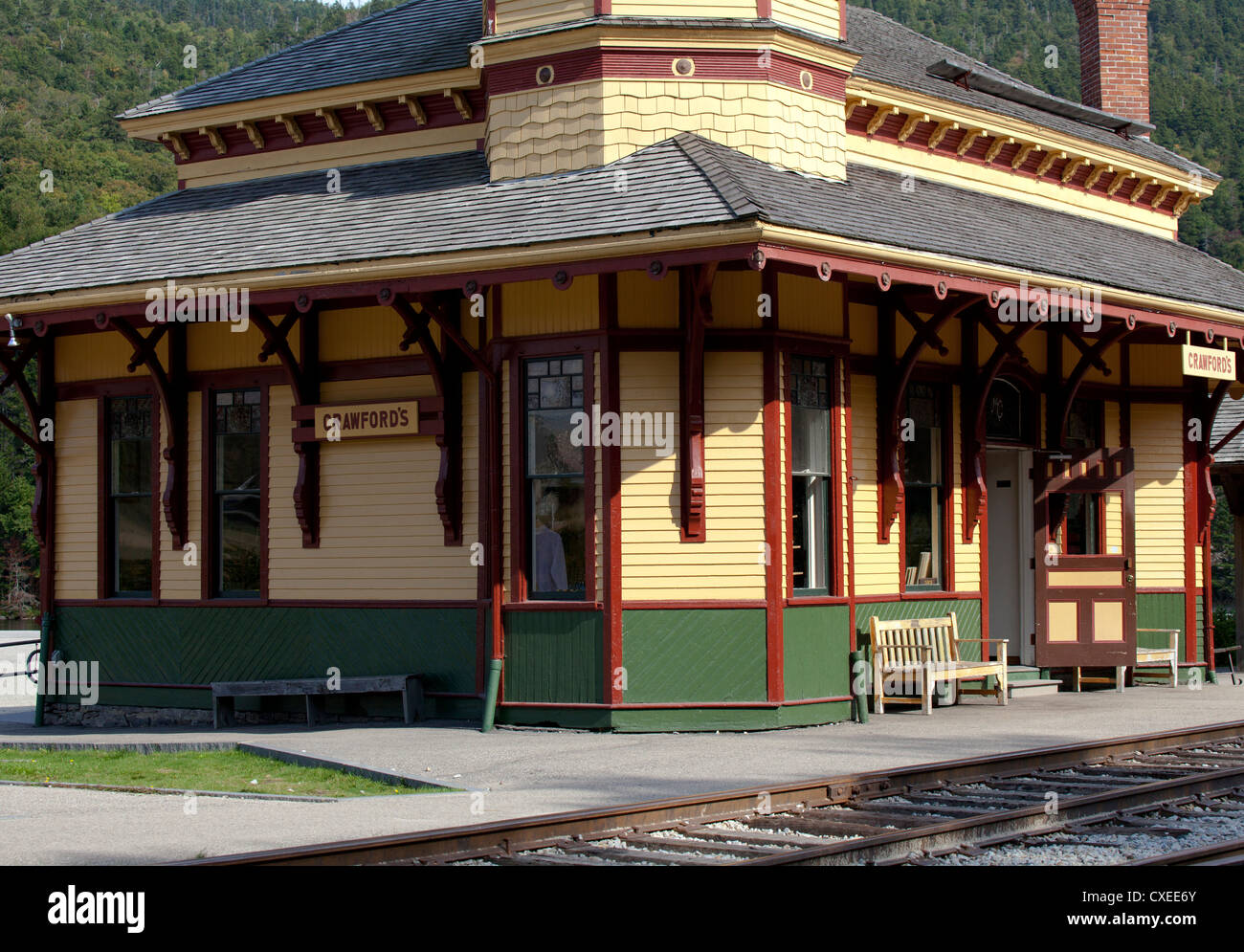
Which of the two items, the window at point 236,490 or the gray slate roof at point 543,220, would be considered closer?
the gray slate roof at point 543,220

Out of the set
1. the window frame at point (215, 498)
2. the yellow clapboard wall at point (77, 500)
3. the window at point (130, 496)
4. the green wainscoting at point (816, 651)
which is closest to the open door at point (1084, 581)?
the green wainscoting at point (816, 651)

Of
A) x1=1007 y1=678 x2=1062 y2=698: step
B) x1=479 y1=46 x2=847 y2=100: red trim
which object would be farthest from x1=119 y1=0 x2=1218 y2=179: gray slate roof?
x1=1007 y1=678 x2=1062 y2=698: step

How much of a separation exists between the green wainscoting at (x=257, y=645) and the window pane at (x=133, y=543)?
0.34 m

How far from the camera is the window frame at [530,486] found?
13305 mm

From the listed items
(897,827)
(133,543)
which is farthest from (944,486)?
(133,543)

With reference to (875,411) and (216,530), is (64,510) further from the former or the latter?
(875,411)

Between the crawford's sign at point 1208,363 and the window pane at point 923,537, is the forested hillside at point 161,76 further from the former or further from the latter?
the window pane at point 923,537

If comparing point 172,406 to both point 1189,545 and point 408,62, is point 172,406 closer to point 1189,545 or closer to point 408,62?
point 408,62

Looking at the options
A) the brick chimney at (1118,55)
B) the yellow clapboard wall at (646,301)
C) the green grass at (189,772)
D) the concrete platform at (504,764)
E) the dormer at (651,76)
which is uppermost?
the brick chimney at (1118,55)

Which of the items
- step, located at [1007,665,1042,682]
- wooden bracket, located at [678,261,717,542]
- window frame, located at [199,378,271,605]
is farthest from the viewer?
step, located at [1007,665,1042,682]

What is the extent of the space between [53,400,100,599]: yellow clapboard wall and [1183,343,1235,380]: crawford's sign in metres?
11.8

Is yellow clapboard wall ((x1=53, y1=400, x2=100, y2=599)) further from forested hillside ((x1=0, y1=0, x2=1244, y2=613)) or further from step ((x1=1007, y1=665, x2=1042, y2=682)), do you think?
forested hillside ((x1=0, y1=0, x2=1244, y2=613))

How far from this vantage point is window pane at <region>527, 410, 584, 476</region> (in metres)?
13.6
